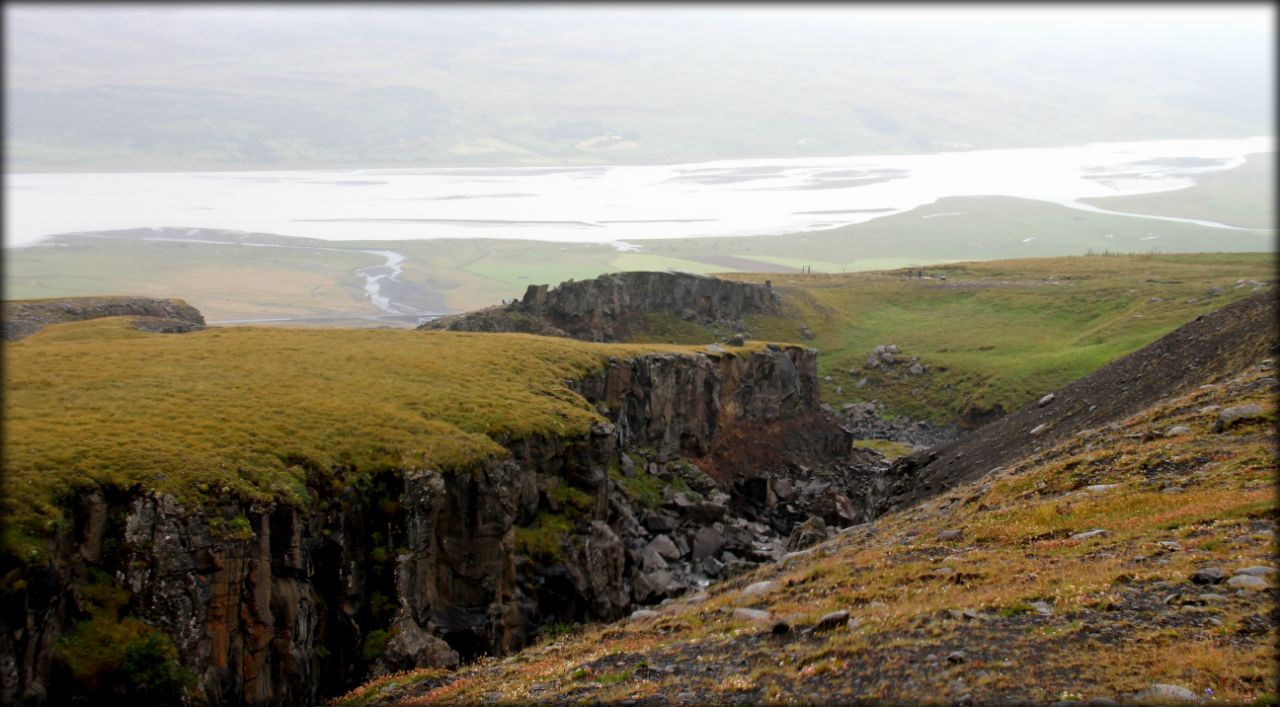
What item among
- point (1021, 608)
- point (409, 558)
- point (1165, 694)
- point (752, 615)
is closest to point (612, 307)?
point (409, 558)

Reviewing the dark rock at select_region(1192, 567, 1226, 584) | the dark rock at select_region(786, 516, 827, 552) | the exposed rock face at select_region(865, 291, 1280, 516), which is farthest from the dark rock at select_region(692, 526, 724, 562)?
the dark rock at select_region(1192, 567, 1226, 584)

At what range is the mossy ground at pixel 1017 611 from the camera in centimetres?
1806

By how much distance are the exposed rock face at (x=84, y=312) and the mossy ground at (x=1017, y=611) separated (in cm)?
5387

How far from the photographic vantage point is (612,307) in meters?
93.1

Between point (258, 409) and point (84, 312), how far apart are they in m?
51.5

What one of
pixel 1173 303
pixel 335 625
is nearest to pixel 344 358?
pixel 335 625

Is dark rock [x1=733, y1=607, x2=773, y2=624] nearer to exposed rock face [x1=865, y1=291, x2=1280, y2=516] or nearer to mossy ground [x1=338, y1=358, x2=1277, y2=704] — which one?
mossy ground [x1=338, y1=358, x2=1277, y2=704]

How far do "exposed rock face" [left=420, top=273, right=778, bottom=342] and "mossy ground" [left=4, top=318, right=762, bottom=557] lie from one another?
87.9 ft

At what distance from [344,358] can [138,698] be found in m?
27.3

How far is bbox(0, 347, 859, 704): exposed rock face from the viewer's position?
27.2 m

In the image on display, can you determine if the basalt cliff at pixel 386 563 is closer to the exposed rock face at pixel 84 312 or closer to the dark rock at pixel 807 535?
the dark rock at pixel 807 535

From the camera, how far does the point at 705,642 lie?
983 inches

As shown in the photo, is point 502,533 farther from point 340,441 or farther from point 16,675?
point 16,675

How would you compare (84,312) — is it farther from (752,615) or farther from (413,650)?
(752,615)
